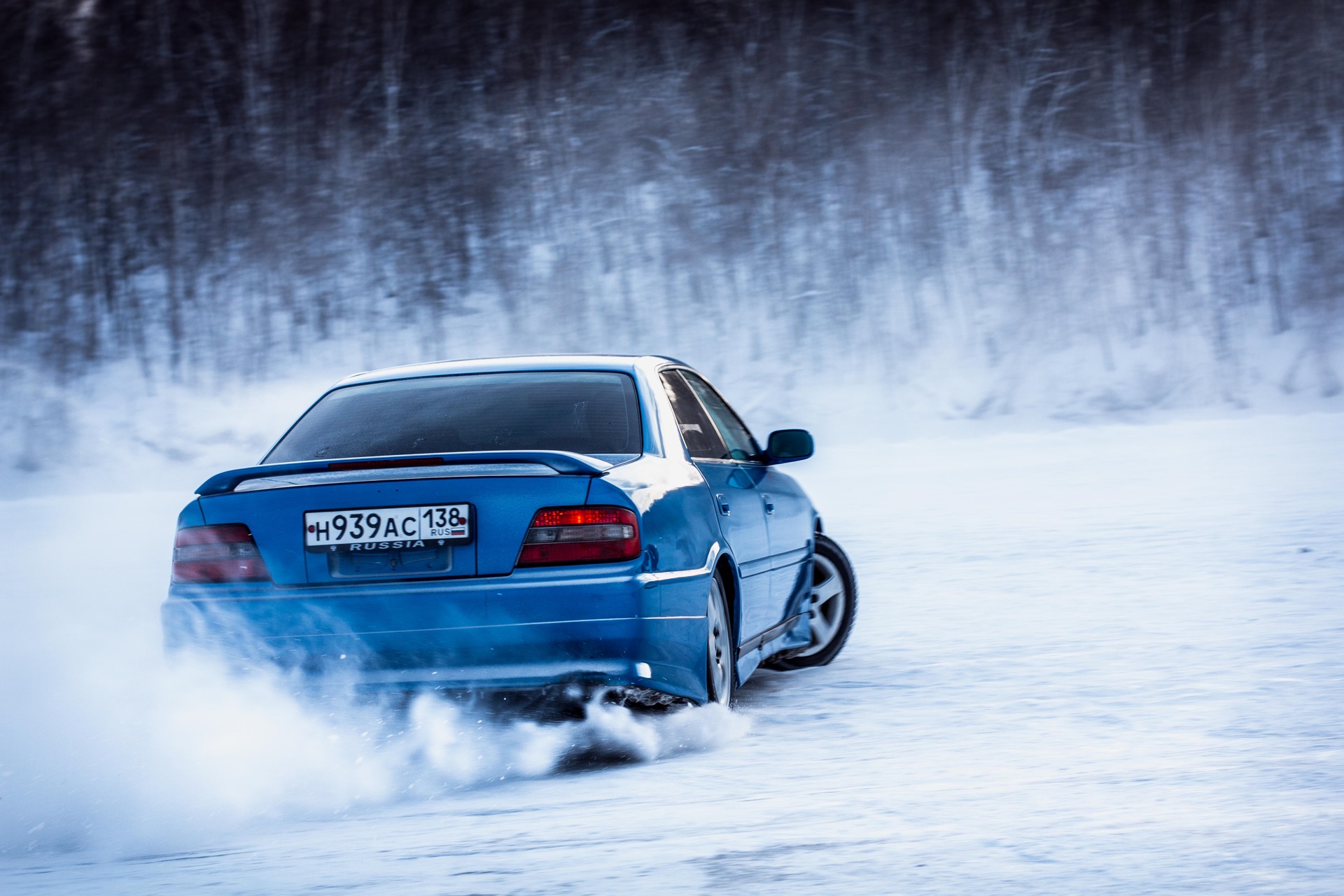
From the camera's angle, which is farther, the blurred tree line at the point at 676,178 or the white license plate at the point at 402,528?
the blurred tree line at the point at 676,178

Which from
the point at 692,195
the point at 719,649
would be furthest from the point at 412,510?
the point at 692,195

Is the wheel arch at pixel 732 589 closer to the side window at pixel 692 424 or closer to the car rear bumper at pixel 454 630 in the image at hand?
the side window at pixel 692 424

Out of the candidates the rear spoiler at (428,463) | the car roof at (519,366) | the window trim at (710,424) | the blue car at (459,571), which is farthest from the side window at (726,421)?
the rear spoiler at (428,463)

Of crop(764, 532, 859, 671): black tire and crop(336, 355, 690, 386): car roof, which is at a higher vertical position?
crop(336, 355, 690, 386): car roof

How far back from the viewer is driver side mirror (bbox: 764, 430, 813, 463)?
653 cm

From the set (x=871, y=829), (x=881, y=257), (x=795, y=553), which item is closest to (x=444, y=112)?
(x=881, y=257)

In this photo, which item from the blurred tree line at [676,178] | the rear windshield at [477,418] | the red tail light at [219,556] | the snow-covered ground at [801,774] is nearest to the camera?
the snow-covered ground at [801,774]

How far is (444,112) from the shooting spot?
3269 centimetres

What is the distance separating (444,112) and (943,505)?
20.9m

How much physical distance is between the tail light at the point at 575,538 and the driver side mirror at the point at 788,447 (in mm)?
1995

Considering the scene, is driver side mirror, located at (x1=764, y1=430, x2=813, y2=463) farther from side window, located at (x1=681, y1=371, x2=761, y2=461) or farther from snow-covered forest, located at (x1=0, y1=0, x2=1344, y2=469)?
snow-covered forest, located at (x1=0, y1=0, x2=1344, y2=469)

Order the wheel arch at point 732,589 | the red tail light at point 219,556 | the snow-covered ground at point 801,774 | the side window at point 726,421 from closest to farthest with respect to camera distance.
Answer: the snow-covered ground at point 801,774
the red tail light at point 219,556
the wheel arch at point 732,589
the side window at point 726,421

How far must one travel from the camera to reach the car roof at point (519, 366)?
553 centimetres

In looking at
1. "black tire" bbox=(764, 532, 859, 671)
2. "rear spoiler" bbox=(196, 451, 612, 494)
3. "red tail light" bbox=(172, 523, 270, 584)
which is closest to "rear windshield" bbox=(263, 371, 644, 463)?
"rear spoiler" bbox=(196, 451, 612, 494)
